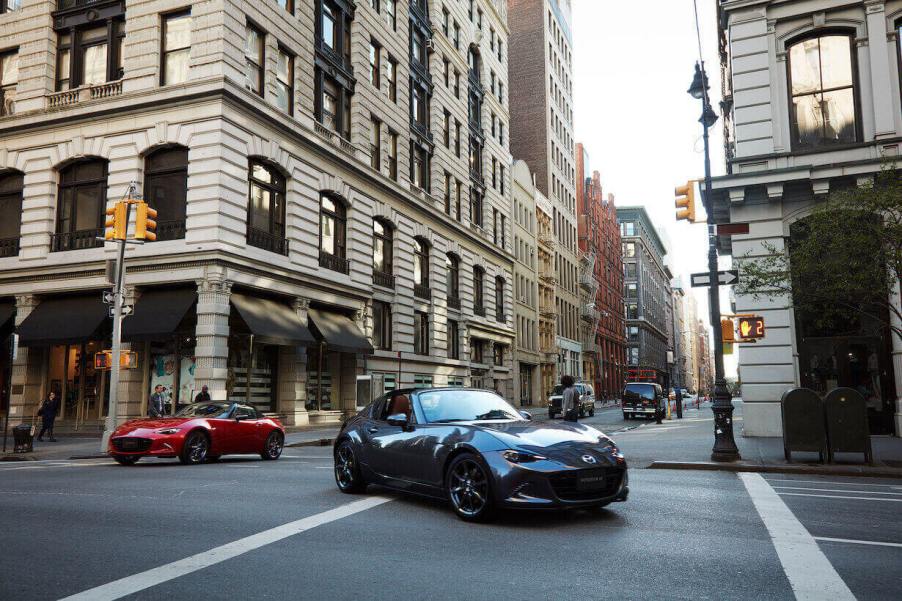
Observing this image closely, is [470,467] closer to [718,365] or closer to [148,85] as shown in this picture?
[718,365]

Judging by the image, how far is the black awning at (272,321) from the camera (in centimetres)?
2403

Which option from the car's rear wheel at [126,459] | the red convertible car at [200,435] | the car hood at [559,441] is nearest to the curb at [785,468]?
the car hood at [559,441]

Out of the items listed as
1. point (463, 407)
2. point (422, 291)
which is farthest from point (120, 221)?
point (422, 291)

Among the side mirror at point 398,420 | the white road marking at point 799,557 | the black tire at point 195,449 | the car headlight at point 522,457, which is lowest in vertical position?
the white road marking at point 799,557

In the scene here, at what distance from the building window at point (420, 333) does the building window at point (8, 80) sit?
20.3m

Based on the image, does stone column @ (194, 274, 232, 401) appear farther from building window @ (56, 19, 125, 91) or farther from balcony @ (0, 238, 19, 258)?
building window @ (56, 19, 125, 91)

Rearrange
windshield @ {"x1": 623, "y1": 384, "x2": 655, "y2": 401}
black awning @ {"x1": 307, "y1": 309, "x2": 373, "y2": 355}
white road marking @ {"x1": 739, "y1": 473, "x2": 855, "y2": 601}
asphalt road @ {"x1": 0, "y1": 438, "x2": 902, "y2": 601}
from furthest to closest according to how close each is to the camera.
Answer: windshield @ {"x1": 623, "y1": 384, "x2": 655, "y2": 401} < black awning @ {"x1": 307, "y1": 309, "x2": 373, "y2": 355} < asphalt road @ {"x1": 0, "y1": 438, "x2": 902, "y2": 601} < white road marking @ {"x1": 739, "y1": 473, "x2": 855, "y2": 601}

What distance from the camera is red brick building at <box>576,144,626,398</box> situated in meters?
82.6

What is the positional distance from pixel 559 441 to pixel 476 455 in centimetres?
88

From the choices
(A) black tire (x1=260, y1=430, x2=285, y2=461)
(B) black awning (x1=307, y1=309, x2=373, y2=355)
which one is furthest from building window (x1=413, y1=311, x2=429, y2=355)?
(A) black tire (x1=260, y1=430, x2=285, y2=461)

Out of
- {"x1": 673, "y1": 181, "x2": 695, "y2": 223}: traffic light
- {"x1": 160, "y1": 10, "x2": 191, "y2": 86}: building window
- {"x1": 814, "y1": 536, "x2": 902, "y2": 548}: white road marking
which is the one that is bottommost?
{"x1": 814, "y1": 536, "x2": 902, "y2": 548}: white road marking

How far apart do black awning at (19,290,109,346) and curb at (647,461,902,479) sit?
19.1 metres

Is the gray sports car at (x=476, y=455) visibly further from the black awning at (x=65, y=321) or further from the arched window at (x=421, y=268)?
the arched window at (x=421, y=268)

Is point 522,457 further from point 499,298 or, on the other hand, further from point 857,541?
point 499,298
